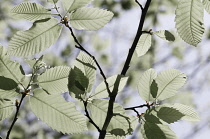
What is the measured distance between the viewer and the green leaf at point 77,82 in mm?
625

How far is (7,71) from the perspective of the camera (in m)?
0.60

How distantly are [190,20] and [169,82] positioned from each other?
16cm

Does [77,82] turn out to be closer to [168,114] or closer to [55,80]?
[55,80]

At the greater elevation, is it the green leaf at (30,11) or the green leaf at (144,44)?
the green leaf at (144,44)

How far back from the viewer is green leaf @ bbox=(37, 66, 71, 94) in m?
0.61

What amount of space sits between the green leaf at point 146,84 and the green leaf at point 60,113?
0.60 ft

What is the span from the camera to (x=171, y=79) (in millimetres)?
688

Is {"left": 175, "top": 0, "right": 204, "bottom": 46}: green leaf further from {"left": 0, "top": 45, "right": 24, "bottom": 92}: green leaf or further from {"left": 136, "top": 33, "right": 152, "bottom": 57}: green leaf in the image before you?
{"left": 0, "top": 45, "right": 24, "bottom": 92}: green leaf

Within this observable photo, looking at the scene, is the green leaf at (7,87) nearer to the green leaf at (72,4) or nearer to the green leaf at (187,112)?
the green leaf at (72,4)

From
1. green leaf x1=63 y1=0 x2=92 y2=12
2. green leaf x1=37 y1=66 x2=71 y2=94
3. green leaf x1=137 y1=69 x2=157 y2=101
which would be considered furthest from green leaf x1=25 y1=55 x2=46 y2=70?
green leaf x1=137 y1=69 x2=157 y2=101

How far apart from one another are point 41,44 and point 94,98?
0.17 m

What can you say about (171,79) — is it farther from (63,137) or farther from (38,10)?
(63,137)

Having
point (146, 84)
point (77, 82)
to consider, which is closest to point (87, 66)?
point (77, 82)

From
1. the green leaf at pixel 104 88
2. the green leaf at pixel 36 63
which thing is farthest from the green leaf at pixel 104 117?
the green leaf at pixel 36 63
